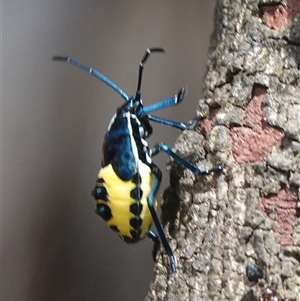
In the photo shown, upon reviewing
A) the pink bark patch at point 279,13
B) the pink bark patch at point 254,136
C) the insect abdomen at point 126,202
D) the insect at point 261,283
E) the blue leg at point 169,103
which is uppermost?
the pink bark patch at point 279,13

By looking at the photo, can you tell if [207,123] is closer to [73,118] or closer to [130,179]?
[130,179]

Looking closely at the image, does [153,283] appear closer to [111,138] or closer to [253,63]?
[111,138]

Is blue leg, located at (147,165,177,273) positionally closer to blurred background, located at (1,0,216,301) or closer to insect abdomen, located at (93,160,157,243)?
insect abdomen, located at (93,160,157,243)

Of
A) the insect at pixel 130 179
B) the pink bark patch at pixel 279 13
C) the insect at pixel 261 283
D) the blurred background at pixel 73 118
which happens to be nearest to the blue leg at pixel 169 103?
the insect at pixel 130 179

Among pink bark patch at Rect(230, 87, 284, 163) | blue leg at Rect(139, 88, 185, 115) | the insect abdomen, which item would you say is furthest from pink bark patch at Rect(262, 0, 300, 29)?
the insect abdomen

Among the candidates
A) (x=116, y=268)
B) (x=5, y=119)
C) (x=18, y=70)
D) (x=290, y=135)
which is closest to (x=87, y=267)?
(x=116, y=268)

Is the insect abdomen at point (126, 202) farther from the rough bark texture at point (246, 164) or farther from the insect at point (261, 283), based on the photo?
the insect at point (261, 283)
